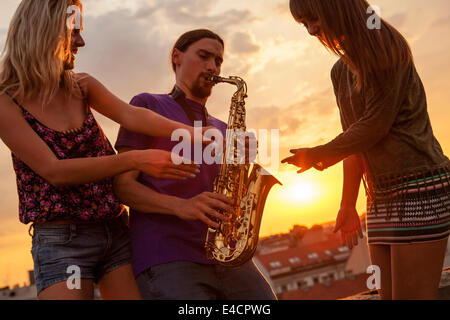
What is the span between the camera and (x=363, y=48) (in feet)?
8.87

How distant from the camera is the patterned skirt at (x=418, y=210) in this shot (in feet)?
8.57

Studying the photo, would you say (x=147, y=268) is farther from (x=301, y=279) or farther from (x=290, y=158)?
(x=301, y=279)

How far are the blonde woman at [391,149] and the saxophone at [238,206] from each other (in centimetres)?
86

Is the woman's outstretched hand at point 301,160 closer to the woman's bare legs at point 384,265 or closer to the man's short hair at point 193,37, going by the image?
the woman's bare legs at point 384,265

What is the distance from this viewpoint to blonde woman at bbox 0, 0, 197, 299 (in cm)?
249

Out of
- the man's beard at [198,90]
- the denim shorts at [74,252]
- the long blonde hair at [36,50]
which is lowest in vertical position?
the denim shorts at [74,252]

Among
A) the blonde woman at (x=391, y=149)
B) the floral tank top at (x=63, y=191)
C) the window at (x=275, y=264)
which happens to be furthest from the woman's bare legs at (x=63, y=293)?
the window at (x=275, y=264)

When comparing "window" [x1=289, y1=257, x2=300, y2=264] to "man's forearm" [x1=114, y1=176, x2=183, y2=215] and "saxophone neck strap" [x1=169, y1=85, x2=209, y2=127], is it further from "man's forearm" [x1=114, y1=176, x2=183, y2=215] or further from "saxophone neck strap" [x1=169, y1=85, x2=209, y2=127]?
"man's forearm" [x1=114, y1=176, x2=183, y2=215]

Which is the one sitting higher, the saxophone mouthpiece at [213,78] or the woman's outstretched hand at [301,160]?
the saxophone mouthpiece at [213,78]

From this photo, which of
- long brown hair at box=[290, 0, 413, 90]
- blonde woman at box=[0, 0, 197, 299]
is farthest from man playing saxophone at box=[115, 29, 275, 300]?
long brown hair at box=[290, 0, 413, 90]

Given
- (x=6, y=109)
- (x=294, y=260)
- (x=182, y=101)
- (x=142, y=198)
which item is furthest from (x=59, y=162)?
(x=294, y=260)

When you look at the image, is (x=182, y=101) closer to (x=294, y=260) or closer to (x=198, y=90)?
(x=198, y=90)

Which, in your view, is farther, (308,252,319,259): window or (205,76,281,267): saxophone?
(308,252,319,259): window

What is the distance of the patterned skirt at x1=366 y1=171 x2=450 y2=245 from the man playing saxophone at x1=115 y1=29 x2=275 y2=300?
103 cm
